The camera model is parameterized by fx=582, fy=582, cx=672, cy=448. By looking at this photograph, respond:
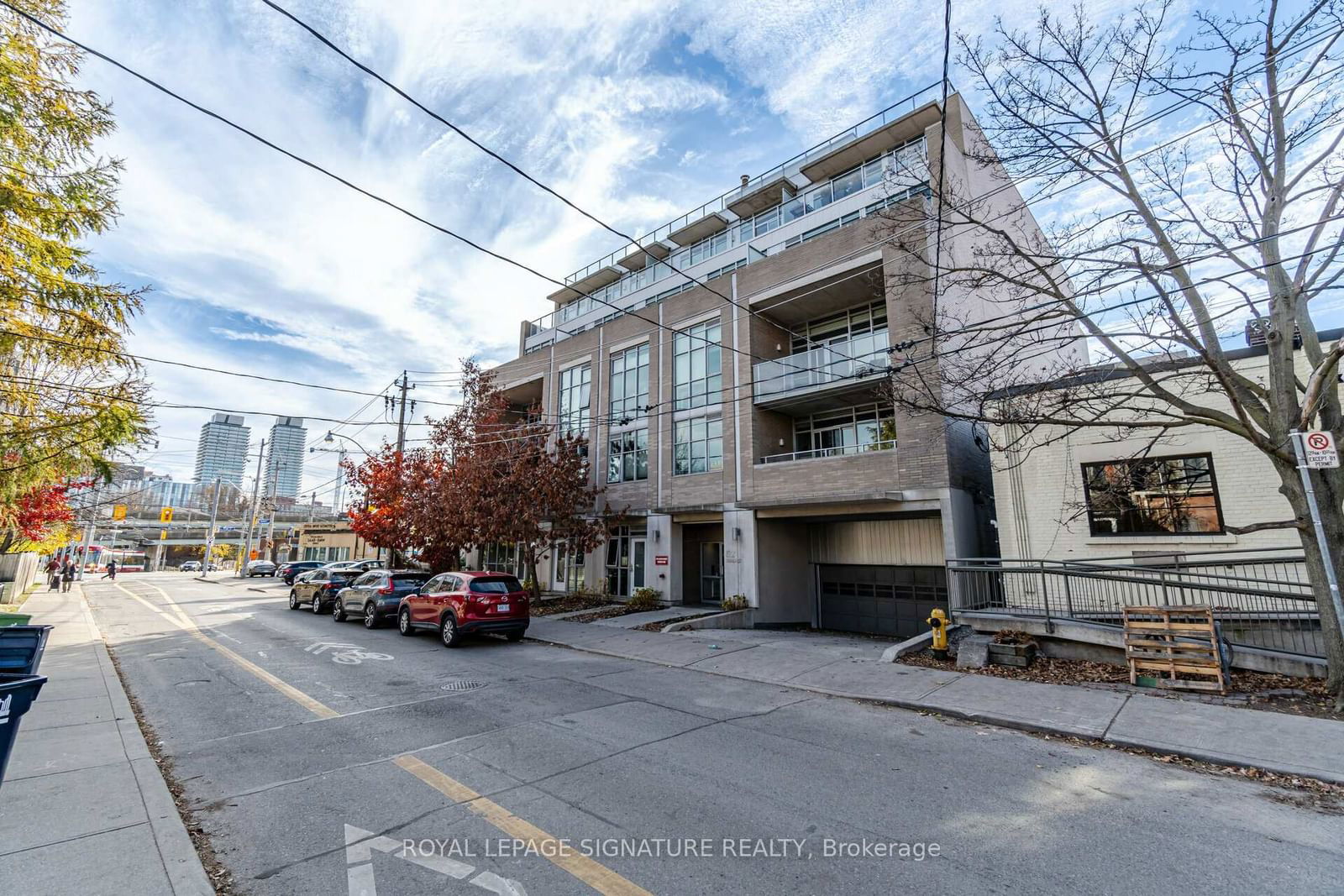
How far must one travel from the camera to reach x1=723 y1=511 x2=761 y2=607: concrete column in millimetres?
17781

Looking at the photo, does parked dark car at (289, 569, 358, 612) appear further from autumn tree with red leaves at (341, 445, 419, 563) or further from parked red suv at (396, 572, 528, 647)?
parked red suv at (396, 572, 528, 647)

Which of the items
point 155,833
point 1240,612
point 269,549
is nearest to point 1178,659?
point 1240,612

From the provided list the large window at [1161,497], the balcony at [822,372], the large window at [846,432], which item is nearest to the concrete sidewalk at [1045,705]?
the large window at [1161,497]

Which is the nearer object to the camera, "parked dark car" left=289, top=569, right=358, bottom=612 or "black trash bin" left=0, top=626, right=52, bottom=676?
"black trash bin" left=0, top=626, right=52, bottom=676

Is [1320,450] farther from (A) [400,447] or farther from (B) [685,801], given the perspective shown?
(A) [400,447]

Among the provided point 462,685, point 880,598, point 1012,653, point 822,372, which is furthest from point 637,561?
point 1012,653

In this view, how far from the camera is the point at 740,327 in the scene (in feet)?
65.1

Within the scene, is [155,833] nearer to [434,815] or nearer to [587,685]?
[434,815]

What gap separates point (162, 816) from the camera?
4.38 metres

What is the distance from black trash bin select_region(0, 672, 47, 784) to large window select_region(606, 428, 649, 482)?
18.5 m

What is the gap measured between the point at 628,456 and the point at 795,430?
6.69m

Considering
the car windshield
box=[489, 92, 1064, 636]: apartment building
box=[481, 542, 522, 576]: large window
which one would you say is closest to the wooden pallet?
box=[489, 92, 1064, 636]: apartment building

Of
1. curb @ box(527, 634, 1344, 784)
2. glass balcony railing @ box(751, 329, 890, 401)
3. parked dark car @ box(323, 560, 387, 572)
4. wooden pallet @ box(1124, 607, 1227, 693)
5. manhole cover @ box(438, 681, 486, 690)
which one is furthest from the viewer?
parked dark car @ box(323, 560, 387, 572)

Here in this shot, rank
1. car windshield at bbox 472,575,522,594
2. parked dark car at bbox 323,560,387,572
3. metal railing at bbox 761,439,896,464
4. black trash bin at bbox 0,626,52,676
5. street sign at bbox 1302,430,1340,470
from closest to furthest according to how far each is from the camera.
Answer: black trash bin at bbox 0,626,52,676 < street sign at bbox 1302,430,1340,470 < car windshield at bbox 472,575,522,594 < metal railing at bbox 761,439,896,464 < parked dark car at bbox 323,560,387,572
